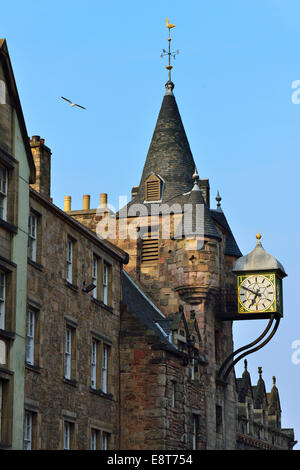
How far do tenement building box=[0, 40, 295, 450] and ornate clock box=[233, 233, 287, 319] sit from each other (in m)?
1.03

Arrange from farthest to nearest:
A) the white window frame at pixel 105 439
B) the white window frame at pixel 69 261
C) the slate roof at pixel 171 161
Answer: the slate roof at pixel 171 161
the white window frame at pixel 105 439
the white window frame at pixel 69 261

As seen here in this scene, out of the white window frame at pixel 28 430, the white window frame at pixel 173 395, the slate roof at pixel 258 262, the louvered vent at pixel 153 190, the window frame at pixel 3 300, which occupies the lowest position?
the white window frame at pixel 28 430

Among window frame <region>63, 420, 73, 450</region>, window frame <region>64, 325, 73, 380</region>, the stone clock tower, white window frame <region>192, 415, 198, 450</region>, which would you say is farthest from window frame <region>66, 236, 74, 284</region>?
white window frame <region>192, 415, 198, 450</region>

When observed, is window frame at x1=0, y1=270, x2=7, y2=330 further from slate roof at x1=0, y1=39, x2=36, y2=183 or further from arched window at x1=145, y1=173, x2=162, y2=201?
arched window at x1=145, y1=173, x2=162, y2=201

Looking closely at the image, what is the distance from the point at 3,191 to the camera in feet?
123

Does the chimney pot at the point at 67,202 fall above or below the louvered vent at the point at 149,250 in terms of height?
above

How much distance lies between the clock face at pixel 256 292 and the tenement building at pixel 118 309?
3.60 ft

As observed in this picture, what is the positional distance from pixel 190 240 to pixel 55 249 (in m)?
12.7

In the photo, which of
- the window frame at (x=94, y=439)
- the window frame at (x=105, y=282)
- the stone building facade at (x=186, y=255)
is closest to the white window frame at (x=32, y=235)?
the window frame at (x=105, y=282)

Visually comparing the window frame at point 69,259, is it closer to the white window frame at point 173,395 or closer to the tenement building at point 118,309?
the tenement building at point 118,309

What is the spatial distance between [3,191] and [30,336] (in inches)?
195

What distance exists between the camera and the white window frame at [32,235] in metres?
40.1

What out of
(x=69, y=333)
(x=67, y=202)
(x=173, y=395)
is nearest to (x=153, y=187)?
(x=67, y=202)
